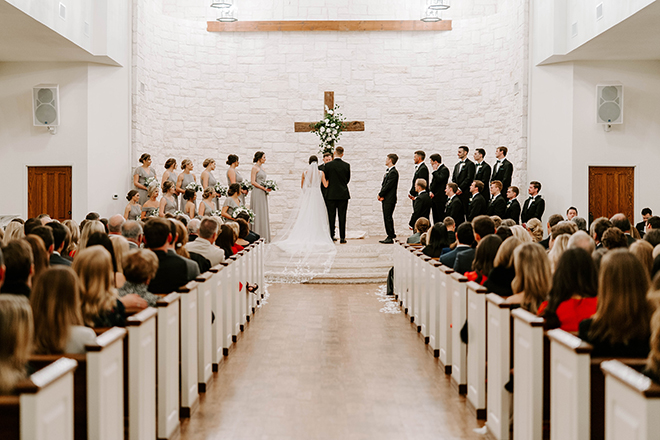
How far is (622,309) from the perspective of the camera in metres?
2.25

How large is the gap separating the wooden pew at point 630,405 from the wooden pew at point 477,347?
153cm

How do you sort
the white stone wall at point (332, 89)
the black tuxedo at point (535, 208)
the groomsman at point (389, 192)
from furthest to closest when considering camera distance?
1. the white stone wall at point (332, 89)
2. the groomsman at point (389, 192)
3. the black tuxedo at point (535, 208)

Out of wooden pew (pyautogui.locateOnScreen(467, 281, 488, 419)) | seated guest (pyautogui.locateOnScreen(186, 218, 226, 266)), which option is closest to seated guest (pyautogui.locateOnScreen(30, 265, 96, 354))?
wooden pew (pyautogui.locateOnScreen(467, 281, 488, 419))

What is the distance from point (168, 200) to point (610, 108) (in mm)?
7373

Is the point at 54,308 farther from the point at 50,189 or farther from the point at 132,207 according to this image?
the point at 50,189

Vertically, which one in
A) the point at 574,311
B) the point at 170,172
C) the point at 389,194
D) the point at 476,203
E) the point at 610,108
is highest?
the point at 610,108

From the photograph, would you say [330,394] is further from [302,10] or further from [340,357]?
[302,10]

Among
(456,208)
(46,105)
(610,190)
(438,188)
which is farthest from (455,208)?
(46,105)

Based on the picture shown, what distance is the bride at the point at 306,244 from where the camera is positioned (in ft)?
31.0

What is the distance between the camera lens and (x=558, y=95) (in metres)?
10.6

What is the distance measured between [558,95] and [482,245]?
7639 millimetres

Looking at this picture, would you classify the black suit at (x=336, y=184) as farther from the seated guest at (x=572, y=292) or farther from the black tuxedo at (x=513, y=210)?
the seated guest at (x=572, y=292)

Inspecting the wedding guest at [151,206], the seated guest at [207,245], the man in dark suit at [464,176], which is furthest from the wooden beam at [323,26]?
the seated guest at [207,245]

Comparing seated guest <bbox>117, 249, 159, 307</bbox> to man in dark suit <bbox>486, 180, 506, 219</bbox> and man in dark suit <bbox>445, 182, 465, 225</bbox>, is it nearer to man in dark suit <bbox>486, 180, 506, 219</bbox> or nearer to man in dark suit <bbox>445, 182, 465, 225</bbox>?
man in dark suit <bbox>445, 182, 465, 225</bbox>
